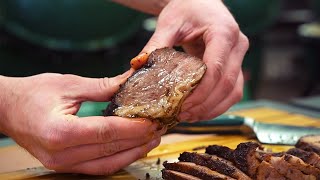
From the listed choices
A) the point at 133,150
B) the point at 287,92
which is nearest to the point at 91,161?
the point at 133,150

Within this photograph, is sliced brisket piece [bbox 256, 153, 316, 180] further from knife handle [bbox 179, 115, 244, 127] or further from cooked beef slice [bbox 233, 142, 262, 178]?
knife handle [bbox 179, 115, 244, 127]

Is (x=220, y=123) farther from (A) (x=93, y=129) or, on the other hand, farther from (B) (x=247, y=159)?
(A) (x=93, y=129)

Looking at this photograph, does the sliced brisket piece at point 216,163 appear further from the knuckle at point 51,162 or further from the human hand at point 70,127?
the knuckle at point 51,162

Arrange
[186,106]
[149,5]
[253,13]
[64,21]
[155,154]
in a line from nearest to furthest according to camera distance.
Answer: [186,106] < [155,154] < [149,5] < [64,21] < [253,13]

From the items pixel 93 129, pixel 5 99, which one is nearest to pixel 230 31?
pixel 93 129


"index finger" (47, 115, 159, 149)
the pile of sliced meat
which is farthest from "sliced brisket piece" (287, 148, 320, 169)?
"index finger" (47, 115, 159, 149)

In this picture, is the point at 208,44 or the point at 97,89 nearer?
the point at 97,89

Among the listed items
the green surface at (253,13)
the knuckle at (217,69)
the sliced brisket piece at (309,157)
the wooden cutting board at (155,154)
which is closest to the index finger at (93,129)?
the wooden cutting board at (155,154)
